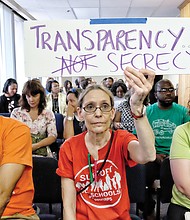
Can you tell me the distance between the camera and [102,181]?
4.12 ft

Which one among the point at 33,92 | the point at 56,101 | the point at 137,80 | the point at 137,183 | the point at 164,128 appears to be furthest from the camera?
the point at 56,101

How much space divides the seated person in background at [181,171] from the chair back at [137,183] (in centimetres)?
23

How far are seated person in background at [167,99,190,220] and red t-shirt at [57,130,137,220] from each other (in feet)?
0.78

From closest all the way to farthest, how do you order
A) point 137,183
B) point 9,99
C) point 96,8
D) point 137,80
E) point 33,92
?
point 137,80, point 137,183, point 33,92, point 9,99, point 96,8

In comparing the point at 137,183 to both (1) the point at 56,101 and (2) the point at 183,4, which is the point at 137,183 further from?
(2) the point at 183,4

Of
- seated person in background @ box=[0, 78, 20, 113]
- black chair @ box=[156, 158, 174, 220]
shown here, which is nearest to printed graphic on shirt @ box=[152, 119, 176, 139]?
black chair @ box=[156, 158, 174, 220]

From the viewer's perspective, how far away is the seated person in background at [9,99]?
13.8ft

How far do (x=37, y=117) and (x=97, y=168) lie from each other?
1364 millimetres

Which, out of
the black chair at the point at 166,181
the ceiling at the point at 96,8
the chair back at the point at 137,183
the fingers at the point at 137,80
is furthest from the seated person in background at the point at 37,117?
the ceiling at the point at 96,8

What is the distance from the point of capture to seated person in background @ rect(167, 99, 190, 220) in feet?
4.38

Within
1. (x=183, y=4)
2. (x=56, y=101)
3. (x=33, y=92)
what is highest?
(x=183, y=4)

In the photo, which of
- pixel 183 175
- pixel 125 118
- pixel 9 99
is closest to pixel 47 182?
pixel 183 175

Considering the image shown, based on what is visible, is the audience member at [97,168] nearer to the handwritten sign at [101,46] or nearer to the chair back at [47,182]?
the handwritten sign at [101,46]

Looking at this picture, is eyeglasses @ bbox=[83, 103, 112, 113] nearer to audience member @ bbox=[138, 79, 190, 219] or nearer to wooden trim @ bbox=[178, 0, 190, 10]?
audience member @ bbox=[138, 79, 190, 219]
